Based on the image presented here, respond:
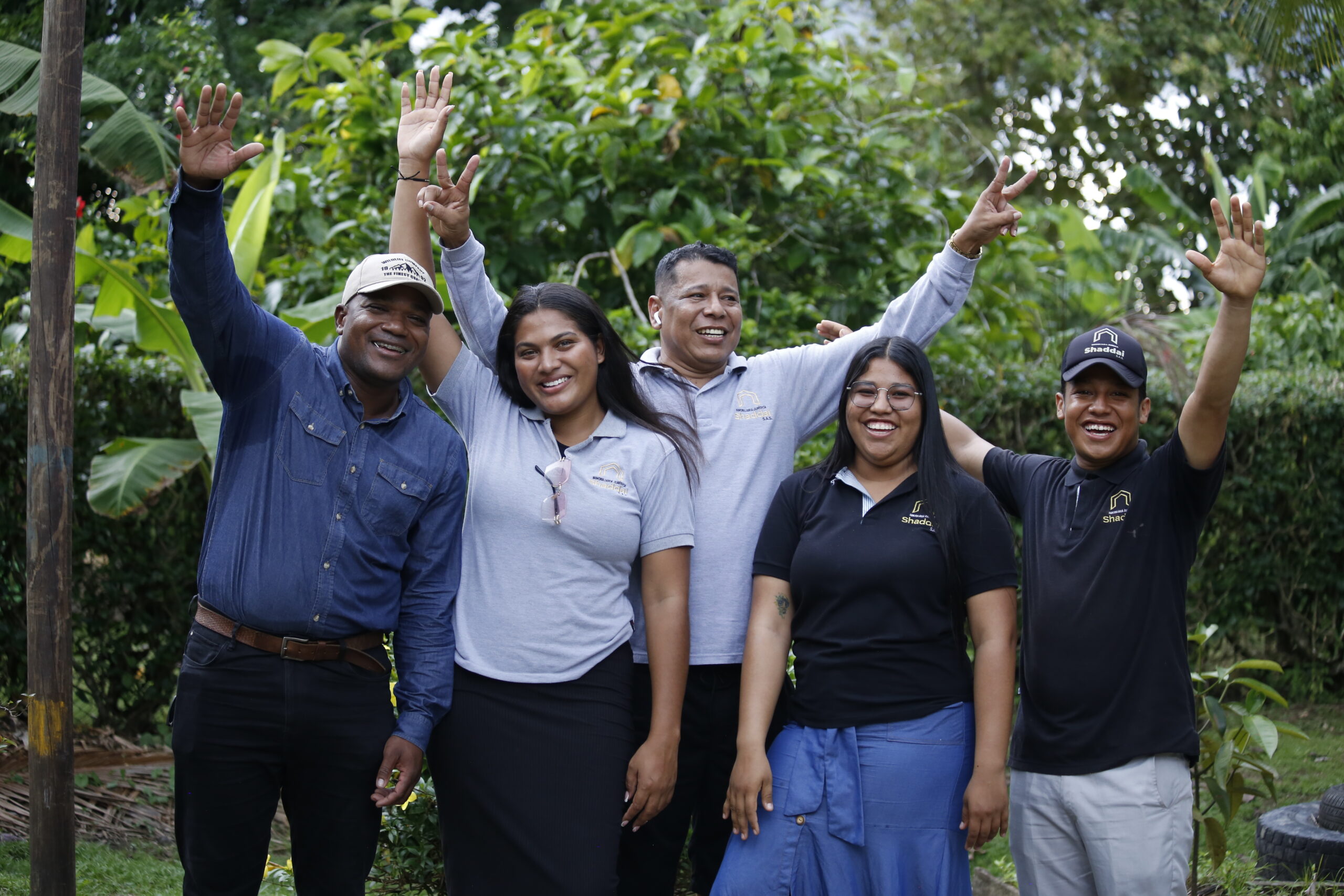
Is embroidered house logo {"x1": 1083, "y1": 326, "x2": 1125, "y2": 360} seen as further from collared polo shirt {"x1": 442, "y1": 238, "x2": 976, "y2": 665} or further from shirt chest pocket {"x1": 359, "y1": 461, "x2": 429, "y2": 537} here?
shirt chest pocket {"x1": 359, "y1": 461, "x2": 429, "y2": 537}

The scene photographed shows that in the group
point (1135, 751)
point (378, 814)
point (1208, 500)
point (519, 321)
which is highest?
point (519, 321)

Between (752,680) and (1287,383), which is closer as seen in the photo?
(752,680)

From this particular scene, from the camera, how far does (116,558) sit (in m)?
5.93

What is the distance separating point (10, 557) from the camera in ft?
18.9

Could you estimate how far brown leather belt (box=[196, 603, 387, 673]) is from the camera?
2664 millimetres

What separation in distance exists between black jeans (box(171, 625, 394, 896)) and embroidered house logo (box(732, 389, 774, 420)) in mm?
1208

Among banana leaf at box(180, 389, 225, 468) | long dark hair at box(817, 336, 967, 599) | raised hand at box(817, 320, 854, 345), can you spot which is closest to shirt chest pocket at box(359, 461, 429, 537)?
long dark hair at box(817, 336, 967, 599)

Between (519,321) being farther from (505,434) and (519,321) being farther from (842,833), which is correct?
(842,833)

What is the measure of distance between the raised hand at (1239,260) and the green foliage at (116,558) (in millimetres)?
5111

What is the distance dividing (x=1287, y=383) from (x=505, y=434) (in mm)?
6369

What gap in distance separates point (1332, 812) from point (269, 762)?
12.8 ft

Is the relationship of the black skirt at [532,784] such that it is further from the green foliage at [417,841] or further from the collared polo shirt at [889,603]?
the green foliage at [417,841]

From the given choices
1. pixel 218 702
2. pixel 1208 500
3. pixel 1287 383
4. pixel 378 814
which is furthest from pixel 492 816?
pixel 1287 383

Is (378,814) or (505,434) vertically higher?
(505,434)
